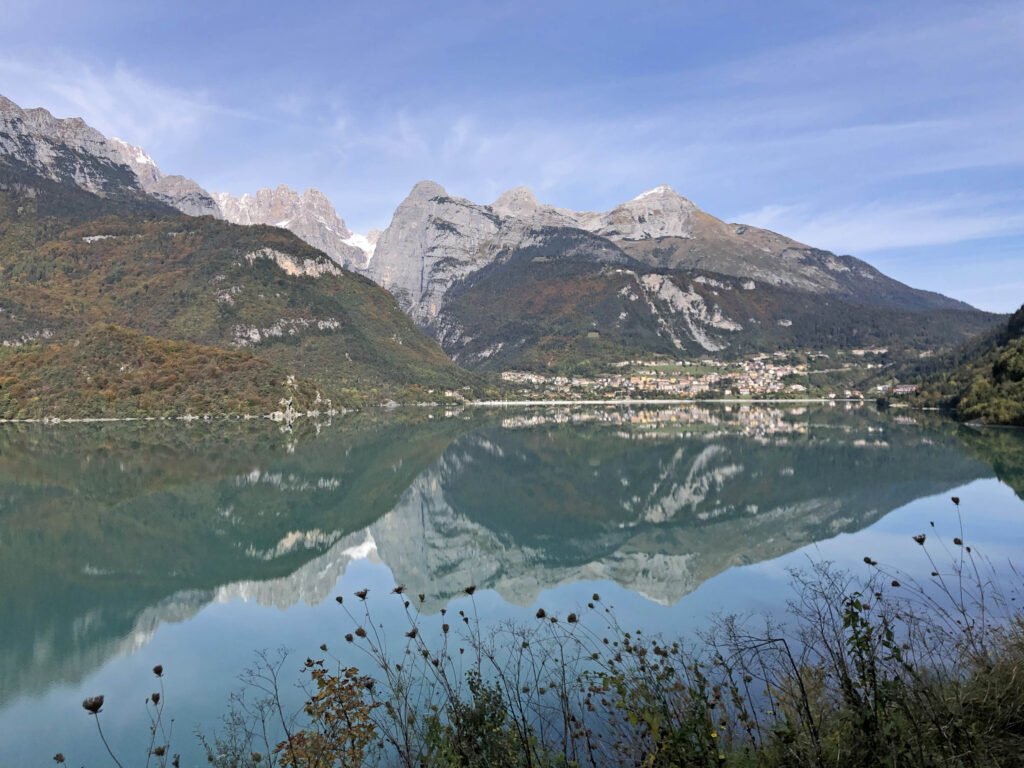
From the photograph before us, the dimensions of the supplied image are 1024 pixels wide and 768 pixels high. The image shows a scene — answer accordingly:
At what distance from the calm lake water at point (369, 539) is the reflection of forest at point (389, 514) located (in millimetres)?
118

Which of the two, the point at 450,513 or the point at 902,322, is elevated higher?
the point at 902,322

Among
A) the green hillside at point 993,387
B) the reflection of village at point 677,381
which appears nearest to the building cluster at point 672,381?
the reflection of village at point 677,381

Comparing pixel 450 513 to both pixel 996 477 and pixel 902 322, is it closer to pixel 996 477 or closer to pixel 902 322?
pixel 996 477

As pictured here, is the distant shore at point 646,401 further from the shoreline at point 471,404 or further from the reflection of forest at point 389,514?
the reflection of forest at point 389,514

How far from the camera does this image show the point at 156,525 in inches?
876

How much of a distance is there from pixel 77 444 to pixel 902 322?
21477 cm

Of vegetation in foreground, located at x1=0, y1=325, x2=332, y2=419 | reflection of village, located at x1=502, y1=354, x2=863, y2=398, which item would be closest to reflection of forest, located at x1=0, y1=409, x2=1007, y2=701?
vegetation in foreground, located at x1=0, y1=325, x2=332, y2=419

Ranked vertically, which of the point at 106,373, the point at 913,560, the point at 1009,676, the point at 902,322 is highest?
the point at 902,322

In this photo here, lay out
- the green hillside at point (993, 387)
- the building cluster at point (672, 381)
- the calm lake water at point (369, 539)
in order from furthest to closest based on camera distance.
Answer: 1. the building cluster at point (672, 381)
2. the green hillside at point (993, 387)
3. the calm lake water at point (369, 539)

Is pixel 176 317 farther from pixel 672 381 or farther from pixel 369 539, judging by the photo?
pixel 369 539

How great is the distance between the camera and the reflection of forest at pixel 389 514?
14562mm

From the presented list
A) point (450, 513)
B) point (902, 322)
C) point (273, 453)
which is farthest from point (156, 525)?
point (902, 322)

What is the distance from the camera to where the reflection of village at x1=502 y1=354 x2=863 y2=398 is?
13812 centimetres

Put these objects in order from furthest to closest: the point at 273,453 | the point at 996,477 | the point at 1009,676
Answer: the point at 273,453
the point at 996,477
the point at 1009,676
